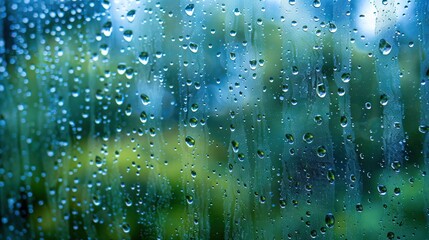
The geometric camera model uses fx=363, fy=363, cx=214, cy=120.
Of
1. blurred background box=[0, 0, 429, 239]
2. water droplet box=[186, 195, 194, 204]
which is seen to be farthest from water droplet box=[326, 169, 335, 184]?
water droplet box=[186, 195, 194, 204]

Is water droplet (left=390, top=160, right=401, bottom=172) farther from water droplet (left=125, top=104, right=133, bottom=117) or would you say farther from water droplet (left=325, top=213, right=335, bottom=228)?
water droplet (left=125, top=104, right=133, bottom=117)

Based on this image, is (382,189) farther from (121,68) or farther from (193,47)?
(121,68)

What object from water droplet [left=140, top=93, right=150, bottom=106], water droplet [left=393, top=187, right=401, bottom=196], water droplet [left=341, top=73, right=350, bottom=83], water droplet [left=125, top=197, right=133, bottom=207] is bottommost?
water droplet [left=393, top=187, right=401, bottom=196]

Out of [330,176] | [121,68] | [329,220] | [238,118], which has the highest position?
[121,68]

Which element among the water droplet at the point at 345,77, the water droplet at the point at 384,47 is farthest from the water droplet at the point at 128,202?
the water droplet at the point at 384,47

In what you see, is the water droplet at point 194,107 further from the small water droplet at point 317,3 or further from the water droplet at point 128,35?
the small water droplet at point 317,3

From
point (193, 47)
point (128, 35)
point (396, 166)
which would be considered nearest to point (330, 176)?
point (396, 166)

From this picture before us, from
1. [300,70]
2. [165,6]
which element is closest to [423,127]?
[300,70]
